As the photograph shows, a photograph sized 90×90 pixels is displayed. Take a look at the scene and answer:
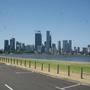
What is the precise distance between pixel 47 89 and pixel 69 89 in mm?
1539

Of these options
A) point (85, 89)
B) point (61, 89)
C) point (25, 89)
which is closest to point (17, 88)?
point (25, 89)

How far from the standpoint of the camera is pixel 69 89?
19.7 meters

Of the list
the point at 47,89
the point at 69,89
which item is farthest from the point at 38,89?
the point at 69,89

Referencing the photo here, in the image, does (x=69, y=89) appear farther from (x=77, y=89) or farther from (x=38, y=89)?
(x=38, y=89)

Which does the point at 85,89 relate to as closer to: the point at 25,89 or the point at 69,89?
the point at 69,89

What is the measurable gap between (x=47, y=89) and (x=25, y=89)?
1328 mm

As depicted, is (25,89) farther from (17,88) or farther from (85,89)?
(85,89)

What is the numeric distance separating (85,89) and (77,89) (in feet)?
1.74

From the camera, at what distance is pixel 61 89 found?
1944cm

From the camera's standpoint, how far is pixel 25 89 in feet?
61.8

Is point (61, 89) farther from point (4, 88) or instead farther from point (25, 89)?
point (4, 88)

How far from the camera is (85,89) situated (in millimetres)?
19891

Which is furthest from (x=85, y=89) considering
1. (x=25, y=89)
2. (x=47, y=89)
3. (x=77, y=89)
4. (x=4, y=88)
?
(x=4, y=88)

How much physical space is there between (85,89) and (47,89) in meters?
2.58
